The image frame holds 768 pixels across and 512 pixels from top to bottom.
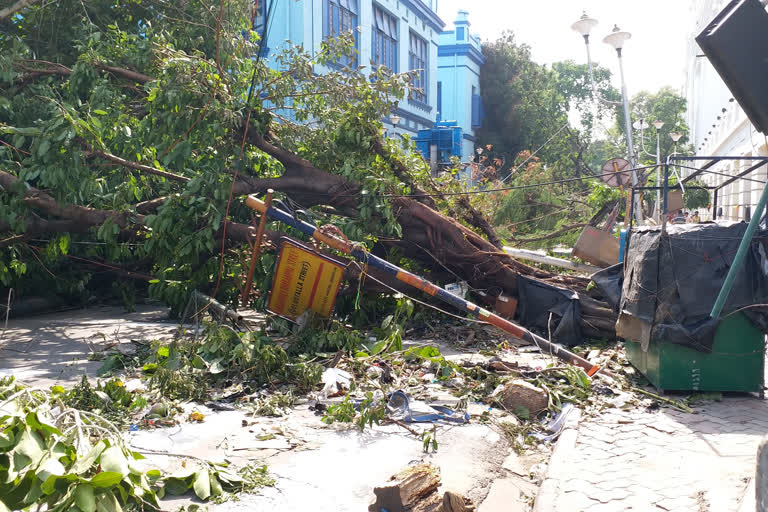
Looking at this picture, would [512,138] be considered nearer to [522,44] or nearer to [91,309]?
[522,44]

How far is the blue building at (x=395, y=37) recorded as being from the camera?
20.3 m

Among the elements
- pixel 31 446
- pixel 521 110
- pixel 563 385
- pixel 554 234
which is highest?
pixel 521 110

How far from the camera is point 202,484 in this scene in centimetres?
433

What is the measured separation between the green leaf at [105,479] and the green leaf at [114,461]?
44 mm

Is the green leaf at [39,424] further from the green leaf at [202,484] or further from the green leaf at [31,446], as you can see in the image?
the green leaf at [202,484]

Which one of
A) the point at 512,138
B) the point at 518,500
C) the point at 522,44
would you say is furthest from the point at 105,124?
the point at 522,44

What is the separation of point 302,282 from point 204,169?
2.46 metres

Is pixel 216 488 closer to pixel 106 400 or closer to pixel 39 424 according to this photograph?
pixel 39 424

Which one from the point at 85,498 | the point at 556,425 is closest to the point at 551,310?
the point at 556,425

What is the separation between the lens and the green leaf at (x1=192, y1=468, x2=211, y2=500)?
4266mm

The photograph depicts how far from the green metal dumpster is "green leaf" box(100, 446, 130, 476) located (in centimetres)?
516

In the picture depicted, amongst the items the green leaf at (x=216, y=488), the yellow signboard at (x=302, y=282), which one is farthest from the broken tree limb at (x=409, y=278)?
the green leaf at (x=216, y=488)

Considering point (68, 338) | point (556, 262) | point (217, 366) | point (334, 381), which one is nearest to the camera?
point (334, 381)

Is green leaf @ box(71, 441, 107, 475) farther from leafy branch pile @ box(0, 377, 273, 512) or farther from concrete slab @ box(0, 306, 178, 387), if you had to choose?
concrete slab @ box(0, 306, 178, 387)
